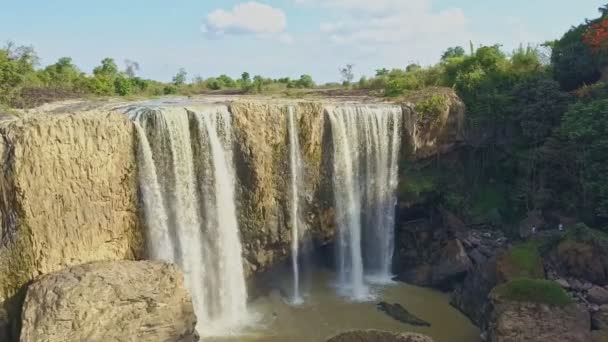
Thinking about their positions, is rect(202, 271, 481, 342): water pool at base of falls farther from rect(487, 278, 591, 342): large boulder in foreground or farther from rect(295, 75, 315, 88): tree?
rect(295, 75, 315, 88): tree

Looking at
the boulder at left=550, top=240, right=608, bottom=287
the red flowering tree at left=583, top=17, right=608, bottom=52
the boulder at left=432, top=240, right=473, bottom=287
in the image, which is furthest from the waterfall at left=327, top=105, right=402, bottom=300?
the red flowering tree at left=583, top=17, right=608, bottom=52

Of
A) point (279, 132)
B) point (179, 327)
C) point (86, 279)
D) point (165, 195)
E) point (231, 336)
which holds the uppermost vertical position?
point (279, 132)

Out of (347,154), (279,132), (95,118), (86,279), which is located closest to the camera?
(86,279)

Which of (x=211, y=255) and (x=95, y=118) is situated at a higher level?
(x=95, y=118)

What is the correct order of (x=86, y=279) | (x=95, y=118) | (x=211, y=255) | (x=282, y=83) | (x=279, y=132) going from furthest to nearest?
1. (x=282, y=83)
2. (x=279, y=132)
3. (x=211, y=255)
4. (x=95, y=118)
5. (x=86, y=279)

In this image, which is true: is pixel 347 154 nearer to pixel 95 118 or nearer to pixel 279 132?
pixel 279 132

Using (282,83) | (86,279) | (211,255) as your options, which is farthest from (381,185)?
(282,83)
